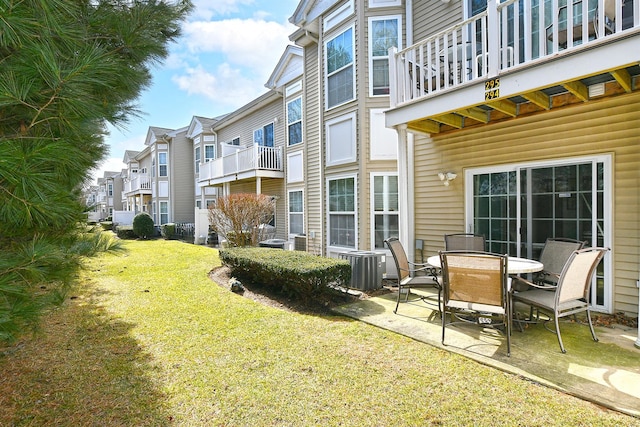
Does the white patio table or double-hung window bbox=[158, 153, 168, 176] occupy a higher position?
double-hung window bbox=[158, 153, 168, 176]

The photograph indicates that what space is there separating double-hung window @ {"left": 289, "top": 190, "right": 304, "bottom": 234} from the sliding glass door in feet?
20.5

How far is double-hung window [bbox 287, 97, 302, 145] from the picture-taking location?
11.6 meters

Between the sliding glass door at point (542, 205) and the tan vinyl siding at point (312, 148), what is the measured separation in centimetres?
452

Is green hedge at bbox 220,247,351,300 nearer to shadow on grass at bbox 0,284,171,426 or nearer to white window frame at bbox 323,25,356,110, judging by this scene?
shadow on grass at bbox 0,284,171,426

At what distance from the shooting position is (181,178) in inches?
854

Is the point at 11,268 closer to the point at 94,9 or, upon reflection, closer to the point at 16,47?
the point at 16,47

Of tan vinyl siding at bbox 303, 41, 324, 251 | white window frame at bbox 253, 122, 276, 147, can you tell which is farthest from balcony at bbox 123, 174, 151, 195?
tan vinyl siding at bbox 303, 41, 324, 251

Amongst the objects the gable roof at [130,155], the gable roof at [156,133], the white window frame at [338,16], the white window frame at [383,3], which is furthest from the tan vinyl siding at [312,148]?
the gable roof at [130,155]

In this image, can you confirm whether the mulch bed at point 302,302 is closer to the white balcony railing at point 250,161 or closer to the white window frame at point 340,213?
the white window frame at point 340,213

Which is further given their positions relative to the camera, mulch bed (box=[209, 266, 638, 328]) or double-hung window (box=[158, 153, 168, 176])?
double-hung window (box=[158, 153, 168, 176])

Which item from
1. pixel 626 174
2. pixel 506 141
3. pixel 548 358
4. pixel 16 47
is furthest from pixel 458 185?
pixel 16 47

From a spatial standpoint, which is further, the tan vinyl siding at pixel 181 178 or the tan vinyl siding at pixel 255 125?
the tan vinyl siding at pixel 181 178

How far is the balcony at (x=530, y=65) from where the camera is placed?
3590 mm

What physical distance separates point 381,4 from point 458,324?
7294 millimetres
